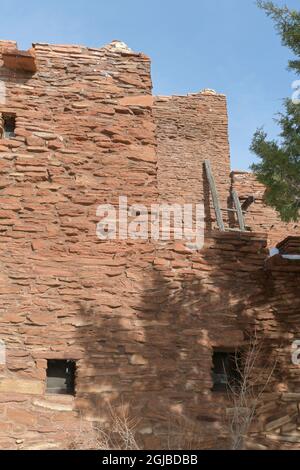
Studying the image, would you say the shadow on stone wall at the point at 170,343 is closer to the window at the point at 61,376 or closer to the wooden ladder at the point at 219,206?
the window at the point at 61,376

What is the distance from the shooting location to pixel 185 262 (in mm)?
5789

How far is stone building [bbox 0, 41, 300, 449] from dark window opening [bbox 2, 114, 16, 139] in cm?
1

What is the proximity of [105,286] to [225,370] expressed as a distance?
156 centimetres

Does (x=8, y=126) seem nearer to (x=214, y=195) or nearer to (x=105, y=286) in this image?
(x=105, y=286)

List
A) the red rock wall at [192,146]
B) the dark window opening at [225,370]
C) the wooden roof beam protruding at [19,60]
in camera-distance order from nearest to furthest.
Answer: the dark window opening at [225,370] < the wooden roof beam protruding at [19,60] < the red rock wall at [192,146]

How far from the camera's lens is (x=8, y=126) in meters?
6.13

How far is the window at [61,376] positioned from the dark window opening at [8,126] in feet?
8.48

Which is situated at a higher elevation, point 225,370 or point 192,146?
point 192,146

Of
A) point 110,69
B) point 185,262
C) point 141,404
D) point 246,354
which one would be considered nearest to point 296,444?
point 246,354

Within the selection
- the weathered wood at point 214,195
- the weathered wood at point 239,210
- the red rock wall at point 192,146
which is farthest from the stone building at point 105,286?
the red rock wall at point 192,146

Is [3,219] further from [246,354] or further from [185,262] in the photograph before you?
[246,354]

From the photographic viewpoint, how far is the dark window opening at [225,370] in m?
5.59

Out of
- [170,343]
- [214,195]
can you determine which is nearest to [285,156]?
[170,343]

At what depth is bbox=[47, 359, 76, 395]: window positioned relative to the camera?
5.21m
